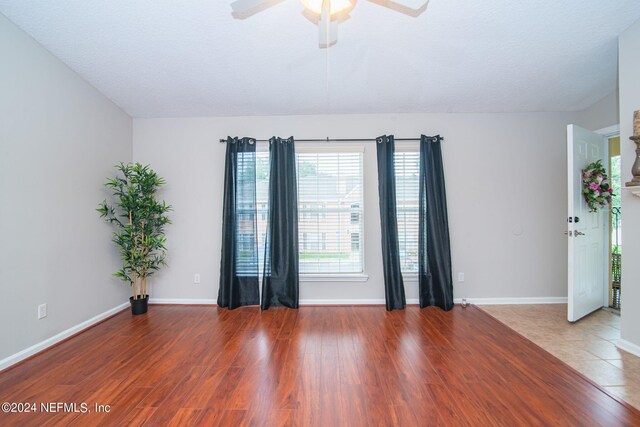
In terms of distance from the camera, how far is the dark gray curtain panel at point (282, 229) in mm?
3383

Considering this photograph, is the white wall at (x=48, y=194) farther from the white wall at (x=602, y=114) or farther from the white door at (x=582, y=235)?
the white wall at (x=602, y=114)

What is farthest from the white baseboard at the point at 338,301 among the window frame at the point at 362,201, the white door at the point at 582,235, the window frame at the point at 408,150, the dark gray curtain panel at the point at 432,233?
the white door at the point at 582,235

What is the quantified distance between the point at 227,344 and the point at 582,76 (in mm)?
4393

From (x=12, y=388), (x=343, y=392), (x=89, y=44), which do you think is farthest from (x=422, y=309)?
(x=89, y=44)

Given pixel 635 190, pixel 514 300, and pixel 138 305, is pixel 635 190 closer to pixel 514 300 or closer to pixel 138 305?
pixel 514 300

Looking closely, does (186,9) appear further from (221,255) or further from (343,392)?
(343,392)

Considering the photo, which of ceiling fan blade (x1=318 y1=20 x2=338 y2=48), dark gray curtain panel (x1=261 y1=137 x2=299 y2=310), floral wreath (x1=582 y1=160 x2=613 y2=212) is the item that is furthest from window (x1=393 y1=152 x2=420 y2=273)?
ceiling fan blade (x1=318 y1=20 x2=338 y2=48)

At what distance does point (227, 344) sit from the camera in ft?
7.96

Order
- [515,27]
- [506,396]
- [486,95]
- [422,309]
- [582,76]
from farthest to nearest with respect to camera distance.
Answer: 1. [422,309]
2. [486,95]
3. [582,76]
4. [515,27]
5. [506,396]

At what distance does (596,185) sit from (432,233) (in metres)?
1.63

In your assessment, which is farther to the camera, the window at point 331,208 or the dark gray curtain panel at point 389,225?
the window at point 331,208

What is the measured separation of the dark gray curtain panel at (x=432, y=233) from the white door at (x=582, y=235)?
3.82 feet

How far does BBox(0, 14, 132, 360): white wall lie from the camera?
206 cm

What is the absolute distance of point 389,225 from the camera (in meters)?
3.35
